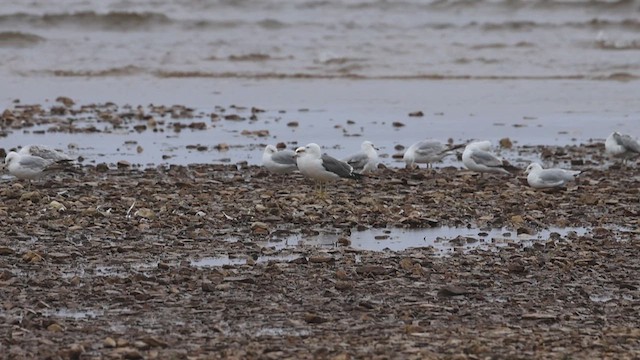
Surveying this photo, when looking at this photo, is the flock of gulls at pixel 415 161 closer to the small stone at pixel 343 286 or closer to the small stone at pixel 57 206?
the small stone at pixel 57 206

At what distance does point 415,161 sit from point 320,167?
→ 2.46 m

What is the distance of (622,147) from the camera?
1513 centimetres

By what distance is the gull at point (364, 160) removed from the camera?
1383cm

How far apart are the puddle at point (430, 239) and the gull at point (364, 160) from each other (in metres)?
3.19

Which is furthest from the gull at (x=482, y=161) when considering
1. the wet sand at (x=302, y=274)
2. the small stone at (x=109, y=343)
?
the small stone at (x=109, y=343)

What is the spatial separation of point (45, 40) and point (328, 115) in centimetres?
1475

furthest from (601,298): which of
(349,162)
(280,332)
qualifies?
(349,162)

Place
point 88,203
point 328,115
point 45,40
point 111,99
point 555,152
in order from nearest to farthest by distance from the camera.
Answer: point 88,203, point 555,152, point 328,115, point 111,99, point 45,40

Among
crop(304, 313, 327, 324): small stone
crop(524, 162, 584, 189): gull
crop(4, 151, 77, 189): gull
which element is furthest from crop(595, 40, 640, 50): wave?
crop(304, 313, 327, 324): small stone

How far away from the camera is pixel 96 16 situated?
36.2m

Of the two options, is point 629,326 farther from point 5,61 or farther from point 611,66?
point 5,61

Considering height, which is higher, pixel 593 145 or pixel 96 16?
pixel 96 16

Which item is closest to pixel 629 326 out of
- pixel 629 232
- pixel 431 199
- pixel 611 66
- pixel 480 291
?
pixel 480 291

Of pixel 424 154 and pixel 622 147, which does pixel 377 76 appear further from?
pixel 424 154
